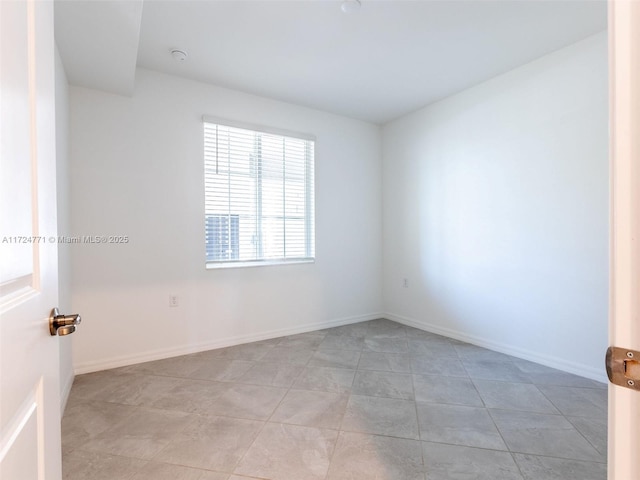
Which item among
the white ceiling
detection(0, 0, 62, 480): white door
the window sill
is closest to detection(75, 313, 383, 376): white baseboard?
the window sill

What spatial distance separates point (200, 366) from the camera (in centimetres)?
266

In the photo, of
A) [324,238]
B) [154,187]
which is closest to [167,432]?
[154,187]

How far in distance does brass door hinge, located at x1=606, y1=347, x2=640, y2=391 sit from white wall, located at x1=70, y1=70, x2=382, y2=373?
9.89 feet

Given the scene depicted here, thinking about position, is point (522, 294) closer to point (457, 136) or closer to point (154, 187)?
point (457, 136)

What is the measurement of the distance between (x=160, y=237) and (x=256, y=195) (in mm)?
1049

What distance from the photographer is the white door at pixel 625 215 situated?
1.46 feet

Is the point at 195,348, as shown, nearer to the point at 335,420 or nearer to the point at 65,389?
the point at 65,389

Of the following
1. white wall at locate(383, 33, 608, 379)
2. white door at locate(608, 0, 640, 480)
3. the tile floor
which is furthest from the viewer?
white wall at locate(383, 33, 608, 379)

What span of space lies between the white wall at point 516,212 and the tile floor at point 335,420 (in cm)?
41

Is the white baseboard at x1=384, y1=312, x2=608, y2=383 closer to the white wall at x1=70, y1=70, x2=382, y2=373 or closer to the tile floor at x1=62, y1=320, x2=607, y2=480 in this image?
the tile floor at x1=62, y1=320, x2=607, y2=480

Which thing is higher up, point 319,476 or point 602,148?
point 602,148

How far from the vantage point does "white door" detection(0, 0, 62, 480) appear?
1.67 feet

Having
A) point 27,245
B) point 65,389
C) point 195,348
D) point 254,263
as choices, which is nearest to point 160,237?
point 254,263

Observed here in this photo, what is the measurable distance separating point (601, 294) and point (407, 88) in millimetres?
2510
